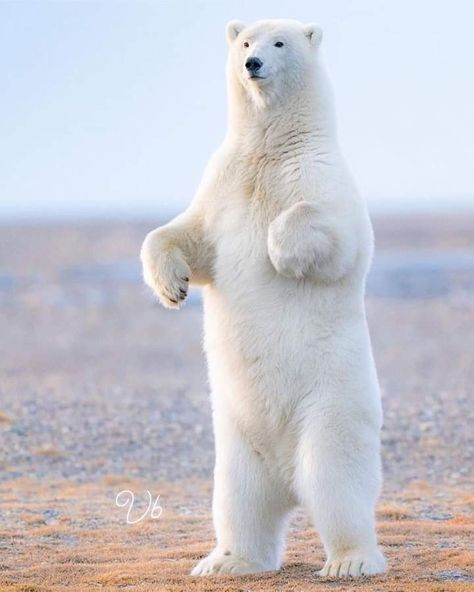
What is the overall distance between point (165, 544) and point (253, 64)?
314cm

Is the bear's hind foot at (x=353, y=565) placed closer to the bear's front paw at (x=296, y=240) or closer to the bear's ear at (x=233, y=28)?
the bear's front paw at (x=296, y=240)

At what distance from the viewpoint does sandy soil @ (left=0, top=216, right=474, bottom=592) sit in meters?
7.02

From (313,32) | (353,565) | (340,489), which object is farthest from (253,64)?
(353,565)

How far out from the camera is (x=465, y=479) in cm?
1097

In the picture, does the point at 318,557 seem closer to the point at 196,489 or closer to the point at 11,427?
the point at 196,489

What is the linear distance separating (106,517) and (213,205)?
3.12m

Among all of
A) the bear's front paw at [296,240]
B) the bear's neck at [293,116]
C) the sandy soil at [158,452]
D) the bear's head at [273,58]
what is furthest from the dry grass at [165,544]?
the bear's head at [273,58]

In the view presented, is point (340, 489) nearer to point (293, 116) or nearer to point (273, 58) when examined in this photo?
point (293, 116)

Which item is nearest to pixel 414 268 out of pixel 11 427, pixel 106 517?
pixel 11 427

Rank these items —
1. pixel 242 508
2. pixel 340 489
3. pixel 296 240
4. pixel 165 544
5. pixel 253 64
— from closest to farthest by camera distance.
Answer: pixel 296 240, pixel 340 489, pixel 253 64, pixel 242 508, pixel 165 544

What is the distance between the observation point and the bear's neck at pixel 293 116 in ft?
22.0

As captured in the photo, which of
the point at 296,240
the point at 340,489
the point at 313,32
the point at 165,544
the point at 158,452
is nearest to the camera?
the point at 296,240

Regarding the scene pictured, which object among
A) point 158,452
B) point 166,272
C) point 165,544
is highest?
point 166,272

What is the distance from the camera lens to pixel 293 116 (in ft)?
22.1
